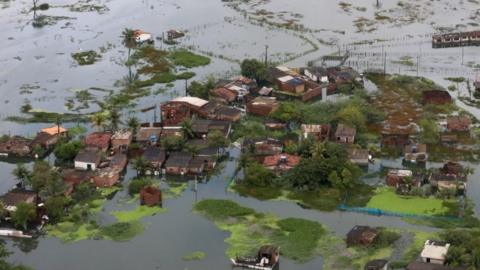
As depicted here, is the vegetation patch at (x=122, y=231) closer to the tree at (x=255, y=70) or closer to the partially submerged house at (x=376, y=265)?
the partially submerged house at (x=376, y=265)

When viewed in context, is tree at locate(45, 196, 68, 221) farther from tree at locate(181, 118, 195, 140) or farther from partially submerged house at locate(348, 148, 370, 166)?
partially submerged house at locate(348, 148, 370, 166)

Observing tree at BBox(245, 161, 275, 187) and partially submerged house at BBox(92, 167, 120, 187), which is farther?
partially submerged house at BBox(92, 167, 120, 187)

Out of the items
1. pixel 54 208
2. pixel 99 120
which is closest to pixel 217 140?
pixel 99 120

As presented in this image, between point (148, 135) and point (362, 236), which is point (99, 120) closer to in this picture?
point (148, 135)

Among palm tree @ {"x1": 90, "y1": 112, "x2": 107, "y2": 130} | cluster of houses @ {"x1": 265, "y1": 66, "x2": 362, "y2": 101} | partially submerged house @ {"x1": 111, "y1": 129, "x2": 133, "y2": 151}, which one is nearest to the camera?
partially submerged house @ {"x1": 111, "y1": 129, "x2": 133, "y2": 151}

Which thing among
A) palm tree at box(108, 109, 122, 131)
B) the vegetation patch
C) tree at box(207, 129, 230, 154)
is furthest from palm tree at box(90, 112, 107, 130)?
the vegetation patch

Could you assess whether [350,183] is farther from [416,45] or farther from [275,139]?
[416,45]

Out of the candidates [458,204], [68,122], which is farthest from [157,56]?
[458,204]
